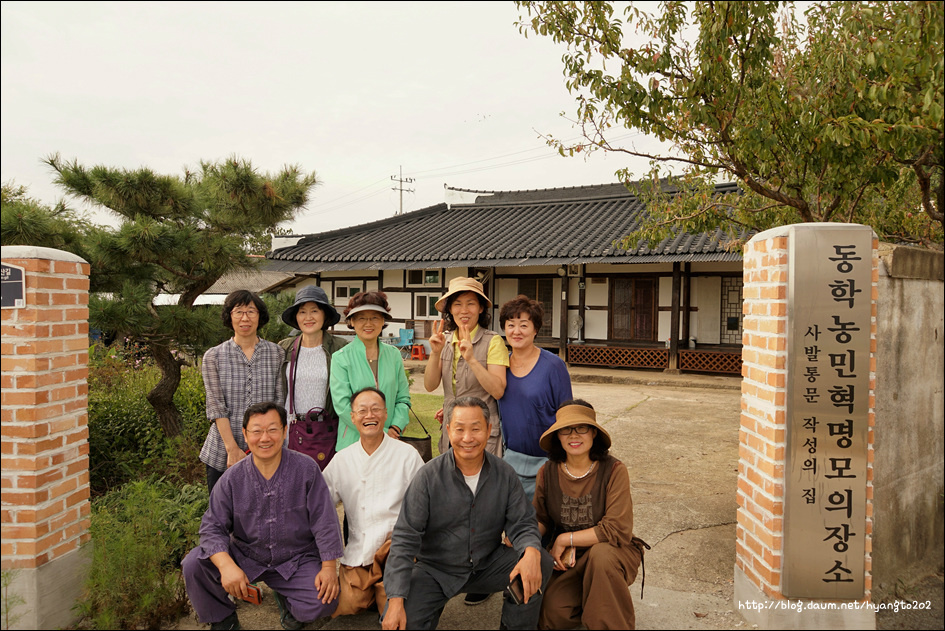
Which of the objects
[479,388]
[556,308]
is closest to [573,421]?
[479,388]

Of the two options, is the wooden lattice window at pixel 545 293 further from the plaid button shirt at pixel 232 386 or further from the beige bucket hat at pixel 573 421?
the beige bucket hat at pixel 573 421

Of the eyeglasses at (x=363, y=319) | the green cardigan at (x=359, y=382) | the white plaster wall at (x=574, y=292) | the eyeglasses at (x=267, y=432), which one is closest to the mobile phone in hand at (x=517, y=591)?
the green cardigan at (x=359, y=382)

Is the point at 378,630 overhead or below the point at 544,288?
below

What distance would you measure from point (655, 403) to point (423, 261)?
6648mm

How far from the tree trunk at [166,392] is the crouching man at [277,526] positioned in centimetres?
293

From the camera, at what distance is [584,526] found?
9.68ft

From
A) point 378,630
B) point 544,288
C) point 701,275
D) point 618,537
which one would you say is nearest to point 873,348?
point 618,537

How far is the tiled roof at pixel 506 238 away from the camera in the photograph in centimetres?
1204

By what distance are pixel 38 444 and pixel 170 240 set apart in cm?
231

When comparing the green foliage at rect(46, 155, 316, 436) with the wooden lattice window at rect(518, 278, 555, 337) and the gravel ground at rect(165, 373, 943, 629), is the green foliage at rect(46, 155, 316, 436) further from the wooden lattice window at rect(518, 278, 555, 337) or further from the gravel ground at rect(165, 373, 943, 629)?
the wooden lattice window at rect(518, 278, 555, 337)

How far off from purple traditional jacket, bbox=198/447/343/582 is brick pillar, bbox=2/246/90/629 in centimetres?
70

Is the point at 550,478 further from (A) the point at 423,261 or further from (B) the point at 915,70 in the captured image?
(A) the point at 423,261

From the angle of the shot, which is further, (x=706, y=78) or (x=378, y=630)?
(x=706, y=78)

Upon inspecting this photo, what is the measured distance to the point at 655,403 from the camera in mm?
9156
